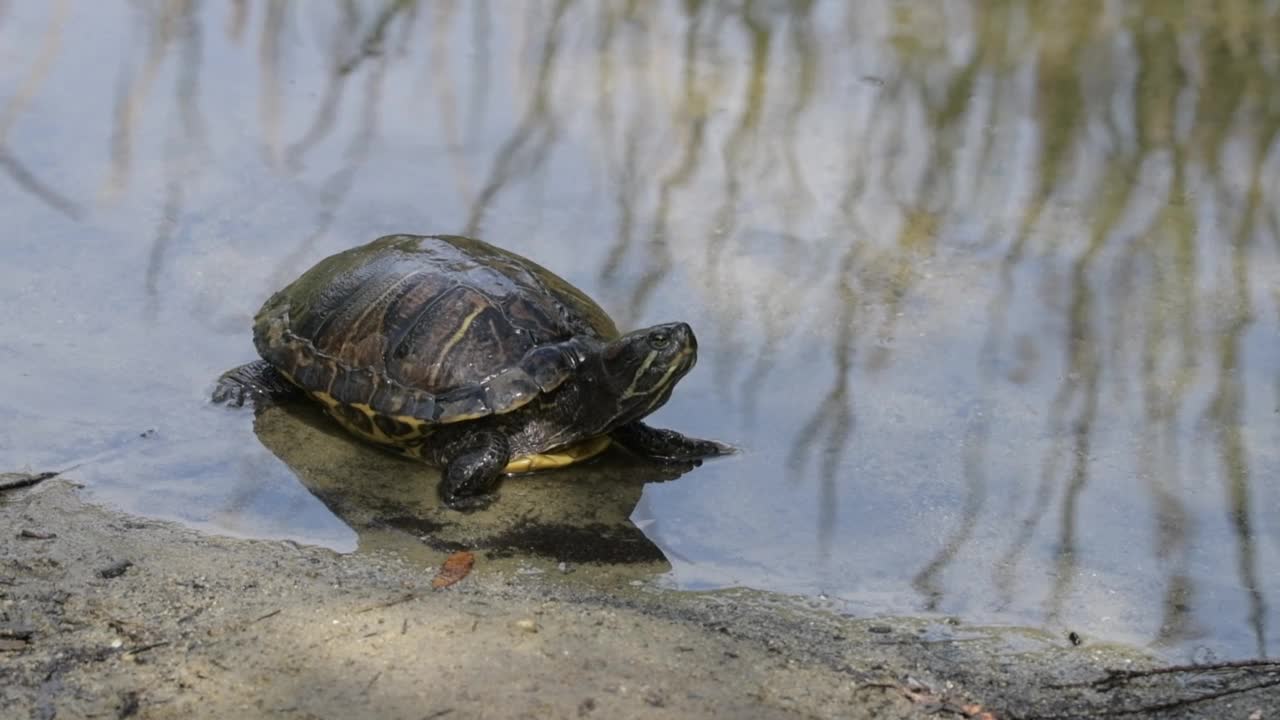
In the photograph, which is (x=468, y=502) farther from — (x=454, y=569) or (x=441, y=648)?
(x=441, y=648)

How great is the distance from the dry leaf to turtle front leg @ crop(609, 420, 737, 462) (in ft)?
3.27

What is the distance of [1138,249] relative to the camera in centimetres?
699

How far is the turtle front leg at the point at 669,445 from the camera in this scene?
18.2ft

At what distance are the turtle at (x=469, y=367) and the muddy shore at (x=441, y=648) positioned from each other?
78cm

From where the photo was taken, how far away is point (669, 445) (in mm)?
5578

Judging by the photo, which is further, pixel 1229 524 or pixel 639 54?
pixel 639 54

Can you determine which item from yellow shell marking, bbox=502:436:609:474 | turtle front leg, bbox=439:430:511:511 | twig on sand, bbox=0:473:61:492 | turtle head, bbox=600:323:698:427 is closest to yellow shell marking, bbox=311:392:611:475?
yellow shell marking, bbox=502:436:609:474

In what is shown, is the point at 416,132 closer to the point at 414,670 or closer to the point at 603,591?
the point at 603,591

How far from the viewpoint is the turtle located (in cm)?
538

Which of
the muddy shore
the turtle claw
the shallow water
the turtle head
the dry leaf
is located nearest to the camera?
the muddy shore

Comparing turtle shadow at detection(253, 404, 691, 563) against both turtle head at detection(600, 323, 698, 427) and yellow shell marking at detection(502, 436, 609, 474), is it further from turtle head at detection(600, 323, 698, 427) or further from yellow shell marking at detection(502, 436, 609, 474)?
turtle head at detection(600, 323, 698, 427)

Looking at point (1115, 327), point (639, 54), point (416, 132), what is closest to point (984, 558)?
point (1115, 327)

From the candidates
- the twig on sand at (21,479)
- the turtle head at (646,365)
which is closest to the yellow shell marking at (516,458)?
the turtle head at (646,365)

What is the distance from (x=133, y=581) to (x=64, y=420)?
1.32m
